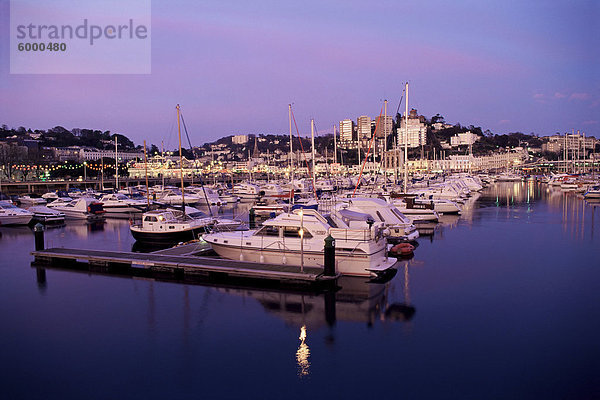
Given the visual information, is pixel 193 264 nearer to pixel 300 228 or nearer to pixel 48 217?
pixel 300 228

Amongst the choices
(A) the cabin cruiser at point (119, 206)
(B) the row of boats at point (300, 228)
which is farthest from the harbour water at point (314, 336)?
(A) the cabin cruiser at point (119, 206)

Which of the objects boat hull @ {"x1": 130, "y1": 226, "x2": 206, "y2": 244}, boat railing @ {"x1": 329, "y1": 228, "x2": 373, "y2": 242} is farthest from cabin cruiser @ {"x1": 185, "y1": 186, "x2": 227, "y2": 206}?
boat railing @ {"x1": 329, "y1": 228, "x2": 373, "y2": 242}

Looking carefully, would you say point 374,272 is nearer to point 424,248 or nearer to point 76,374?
point 424,248

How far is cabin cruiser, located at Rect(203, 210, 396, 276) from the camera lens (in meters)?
15.6

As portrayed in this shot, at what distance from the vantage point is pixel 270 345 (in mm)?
10914

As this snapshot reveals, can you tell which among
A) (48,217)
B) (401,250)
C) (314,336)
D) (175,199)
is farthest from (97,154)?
(314,336)

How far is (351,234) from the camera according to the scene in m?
15.8

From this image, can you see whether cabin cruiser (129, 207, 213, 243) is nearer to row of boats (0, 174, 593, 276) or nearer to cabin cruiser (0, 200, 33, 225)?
row of boats (0, 174, 593, 276)

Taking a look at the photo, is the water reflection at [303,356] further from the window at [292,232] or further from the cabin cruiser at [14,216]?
the cabin cruiser at [14,216]

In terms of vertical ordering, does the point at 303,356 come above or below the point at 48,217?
below

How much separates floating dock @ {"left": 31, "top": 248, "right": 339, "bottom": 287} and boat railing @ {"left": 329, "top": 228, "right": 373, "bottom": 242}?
4.38ft

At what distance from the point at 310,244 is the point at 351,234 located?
1.42m

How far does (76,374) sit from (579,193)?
64.1 meters

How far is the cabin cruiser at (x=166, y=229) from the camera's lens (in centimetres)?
2273
